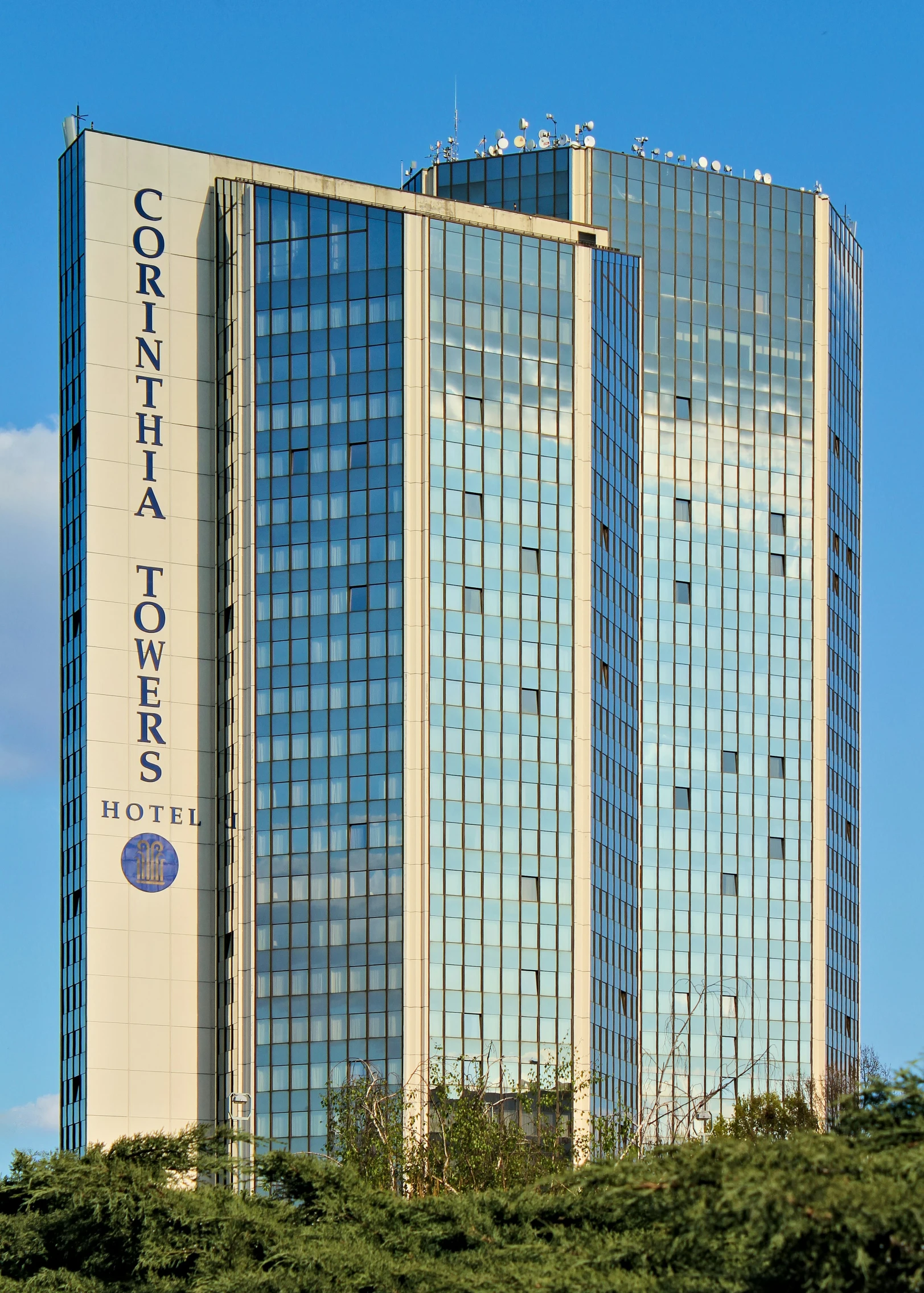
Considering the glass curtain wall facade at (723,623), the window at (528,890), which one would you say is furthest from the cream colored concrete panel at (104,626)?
the glass curtain wall facade at (723,623)

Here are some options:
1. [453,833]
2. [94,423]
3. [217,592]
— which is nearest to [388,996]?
[453,833]

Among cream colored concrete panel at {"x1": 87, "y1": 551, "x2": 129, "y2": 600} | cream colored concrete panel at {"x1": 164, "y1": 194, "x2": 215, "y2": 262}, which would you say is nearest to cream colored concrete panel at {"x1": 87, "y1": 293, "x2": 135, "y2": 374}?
cream colored concrete panel at {"x1": 164, "y1": 194, "x2": 215, "y2": 262}

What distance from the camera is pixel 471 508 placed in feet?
420

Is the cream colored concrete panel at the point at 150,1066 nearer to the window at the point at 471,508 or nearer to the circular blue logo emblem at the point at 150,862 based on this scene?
the circular blue logo emblem at the point at 150,862

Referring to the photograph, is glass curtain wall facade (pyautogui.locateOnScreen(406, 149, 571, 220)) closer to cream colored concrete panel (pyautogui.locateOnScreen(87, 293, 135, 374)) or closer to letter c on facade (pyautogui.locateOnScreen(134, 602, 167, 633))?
cream colored concrete panel (pyautogui.locateOnScreen(87, 293, 135, 374))

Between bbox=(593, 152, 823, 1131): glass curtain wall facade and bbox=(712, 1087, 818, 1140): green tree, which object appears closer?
bbox=(712, 1087, 818, 1140): green tree

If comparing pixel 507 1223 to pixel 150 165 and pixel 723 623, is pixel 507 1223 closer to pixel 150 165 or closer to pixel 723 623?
pixel 150 165

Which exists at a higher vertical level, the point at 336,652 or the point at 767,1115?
the point at 336,652

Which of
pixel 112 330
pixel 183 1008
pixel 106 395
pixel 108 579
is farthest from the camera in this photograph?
pixel 112 330

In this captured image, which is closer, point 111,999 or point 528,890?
point 111,999

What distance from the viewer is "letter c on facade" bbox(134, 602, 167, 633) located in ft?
415

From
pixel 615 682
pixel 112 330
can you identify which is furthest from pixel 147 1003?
pixel 112 330

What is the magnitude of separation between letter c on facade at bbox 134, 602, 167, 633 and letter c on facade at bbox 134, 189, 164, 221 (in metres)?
23.2

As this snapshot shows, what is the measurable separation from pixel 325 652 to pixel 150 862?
15477 mm
